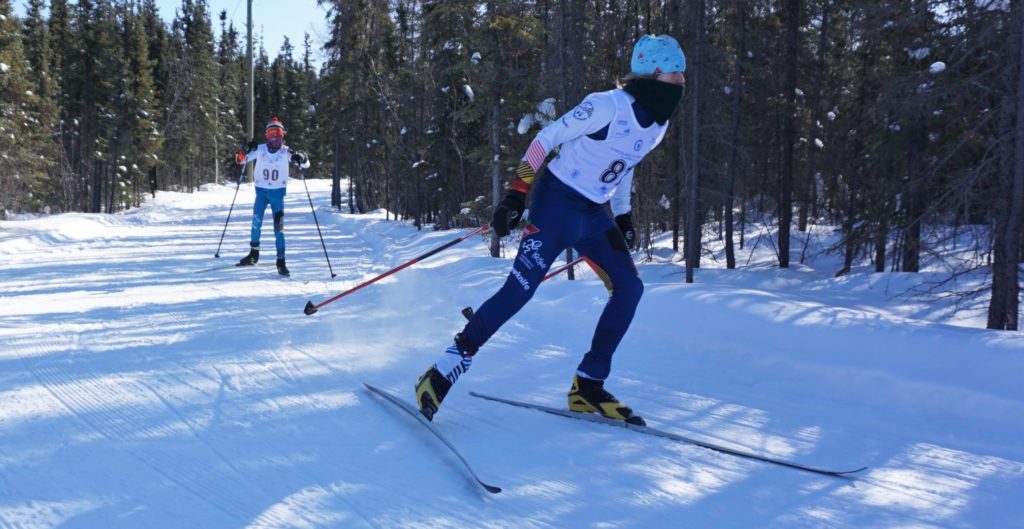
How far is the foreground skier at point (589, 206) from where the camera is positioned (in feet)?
12.4

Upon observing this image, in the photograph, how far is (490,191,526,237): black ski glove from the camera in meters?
3.83

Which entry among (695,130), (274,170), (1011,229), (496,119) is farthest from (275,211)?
(1011,229)

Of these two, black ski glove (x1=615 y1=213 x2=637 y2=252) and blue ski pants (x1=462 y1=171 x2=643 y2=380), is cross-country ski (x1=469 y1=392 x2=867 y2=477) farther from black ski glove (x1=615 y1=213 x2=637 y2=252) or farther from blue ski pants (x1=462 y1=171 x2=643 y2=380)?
black ski glove (x1=615 y1=213 x2=637 y2=252)

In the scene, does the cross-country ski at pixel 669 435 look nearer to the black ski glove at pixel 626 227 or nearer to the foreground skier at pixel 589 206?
the foreground skier at pixel 589 206

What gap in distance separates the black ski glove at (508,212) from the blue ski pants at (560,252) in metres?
0.16

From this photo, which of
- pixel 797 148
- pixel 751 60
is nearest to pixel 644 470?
pixel 751 60

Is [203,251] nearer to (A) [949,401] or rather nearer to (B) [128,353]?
(B) [128,353]

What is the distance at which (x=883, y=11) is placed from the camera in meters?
8.67

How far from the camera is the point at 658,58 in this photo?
3812 millimetres

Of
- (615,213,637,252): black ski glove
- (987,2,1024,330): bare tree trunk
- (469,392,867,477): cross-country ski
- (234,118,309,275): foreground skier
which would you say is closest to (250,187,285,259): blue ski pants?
(234,118,309,275): foreground skier

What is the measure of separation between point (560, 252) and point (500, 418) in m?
1.12

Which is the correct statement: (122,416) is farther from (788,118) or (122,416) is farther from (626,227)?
(788,118)

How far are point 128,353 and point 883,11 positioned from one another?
31.6 feet

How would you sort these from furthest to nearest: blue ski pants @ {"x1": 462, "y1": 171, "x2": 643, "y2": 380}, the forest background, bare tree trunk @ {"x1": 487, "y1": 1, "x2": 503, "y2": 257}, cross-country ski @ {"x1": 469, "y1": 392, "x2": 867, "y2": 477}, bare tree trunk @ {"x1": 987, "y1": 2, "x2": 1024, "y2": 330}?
bare tree trunk @ {"x1": 487, "y1": 1, "x2": 503, "y2": 257}, the forest background, bare tree trunk @ {"x1": 987, "y1": 2, "x2": 1024, "y2": 330}, blue ski pants @ {"x1": 462, "y1": 171, "x2": 643, "y2": 380}, cross-country ski @ {"x1": 469, "y1": 392, "x2": 867, "y2": 477}
